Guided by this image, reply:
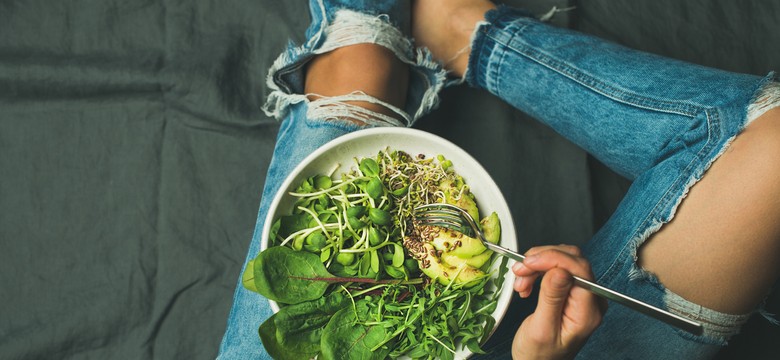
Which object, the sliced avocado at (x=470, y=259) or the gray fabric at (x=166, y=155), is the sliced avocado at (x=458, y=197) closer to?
the sliced avocado at (x=470, y=259)

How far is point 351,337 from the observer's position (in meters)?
0.63

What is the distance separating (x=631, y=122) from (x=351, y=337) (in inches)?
19.3

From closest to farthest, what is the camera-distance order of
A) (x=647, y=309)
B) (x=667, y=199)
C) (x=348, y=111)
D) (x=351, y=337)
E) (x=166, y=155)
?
(x=647, y=309), (x=351, y=337), (x=667, y=199), (x=348, y=111), (x=166, y=155)

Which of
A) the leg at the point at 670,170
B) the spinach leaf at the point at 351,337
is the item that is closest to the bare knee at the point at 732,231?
the leg at the point at 670,170

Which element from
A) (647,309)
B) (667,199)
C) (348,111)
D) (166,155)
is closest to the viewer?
(647,309)

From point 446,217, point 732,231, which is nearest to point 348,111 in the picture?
point 446,217

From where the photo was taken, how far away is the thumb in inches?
21.9

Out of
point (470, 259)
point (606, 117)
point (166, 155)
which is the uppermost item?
point (606, 117)

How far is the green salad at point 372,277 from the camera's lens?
0.63m

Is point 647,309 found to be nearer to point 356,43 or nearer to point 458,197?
point 458,197

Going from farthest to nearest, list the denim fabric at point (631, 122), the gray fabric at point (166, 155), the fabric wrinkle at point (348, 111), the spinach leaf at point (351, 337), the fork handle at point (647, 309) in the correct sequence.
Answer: the gray fabric at point (166, 155), the fabric wrinkle at point (348, 111), the denim fabric at point (631, 122), the spinach leaf at point (351, 337), the fork handle at point (647, 309)

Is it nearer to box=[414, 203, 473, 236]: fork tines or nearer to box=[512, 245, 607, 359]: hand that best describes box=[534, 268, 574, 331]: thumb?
box=[512, 245, 607, 359]: hand

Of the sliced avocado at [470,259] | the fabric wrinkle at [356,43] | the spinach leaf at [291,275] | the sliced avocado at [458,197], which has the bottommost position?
the spinach leaf at [291,275]

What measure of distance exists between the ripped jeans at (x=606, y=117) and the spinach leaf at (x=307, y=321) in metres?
0.17
